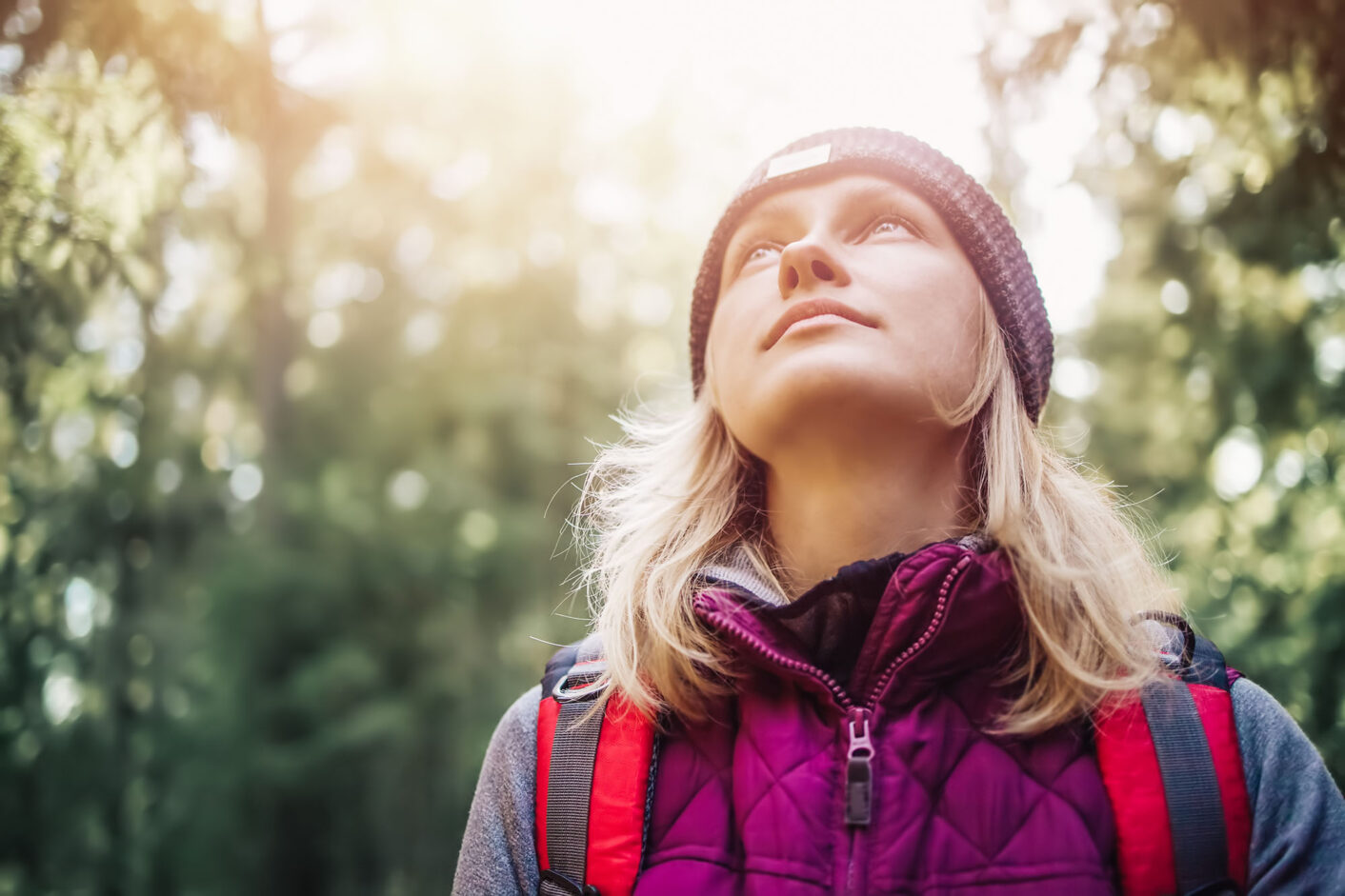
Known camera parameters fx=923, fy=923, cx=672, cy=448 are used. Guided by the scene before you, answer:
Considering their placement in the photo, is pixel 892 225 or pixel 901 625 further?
pixel 892 225

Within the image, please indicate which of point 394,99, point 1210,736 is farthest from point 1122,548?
point 394,99

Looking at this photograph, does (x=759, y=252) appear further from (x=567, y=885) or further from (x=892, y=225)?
(x=567, y=885)

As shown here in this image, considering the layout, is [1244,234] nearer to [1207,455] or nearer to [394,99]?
[1207,455]

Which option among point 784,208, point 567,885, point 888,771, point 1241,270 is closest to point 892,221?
point 784,208

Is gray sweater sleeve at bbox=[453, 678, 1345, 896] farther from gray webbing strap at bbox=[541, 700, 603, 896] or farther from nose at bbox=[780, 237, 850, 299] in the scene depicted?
nose at bbox=[780, 237, 850, 299]

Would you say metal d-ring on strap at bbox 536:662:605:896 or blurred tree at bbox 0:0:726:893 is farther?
blurred tree at bbox 0:0:726:893

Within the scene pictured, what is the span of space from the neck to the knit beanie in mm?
290

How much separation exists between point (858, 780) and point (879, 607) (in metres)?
0.30

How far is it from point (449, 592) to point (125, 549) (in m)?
2.69

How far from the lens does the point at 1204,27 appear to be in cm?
261

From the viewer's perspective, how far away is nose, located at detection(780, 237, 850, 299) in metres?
1.87

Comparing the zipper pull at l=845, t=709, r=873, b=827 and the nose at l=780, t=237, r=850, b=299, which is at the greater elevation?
the nose at l=780, t=237, r=850, b=299

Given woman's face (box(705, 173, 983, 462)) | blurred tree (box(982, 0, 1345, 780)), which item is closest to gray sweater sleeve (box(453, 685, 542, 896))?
woman's face (box(705, 173, 983, 462))

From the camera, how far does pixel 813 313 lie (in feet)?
6.04
